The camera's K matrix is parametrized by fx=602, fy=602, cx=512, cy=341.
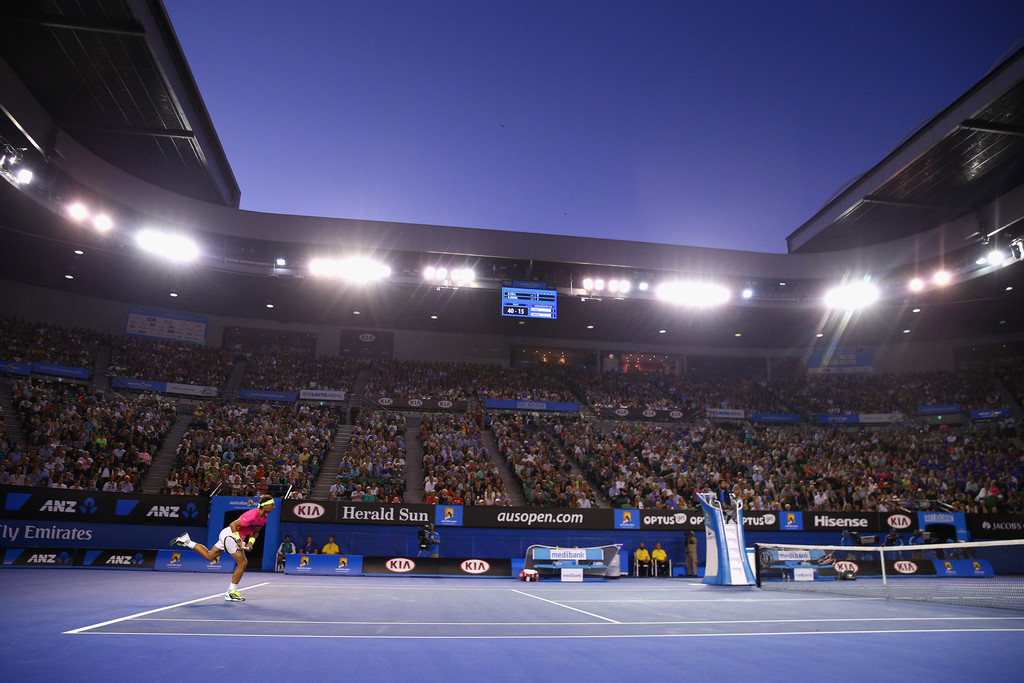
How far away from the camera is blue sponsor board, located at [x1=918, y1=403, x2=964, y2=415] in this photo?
3525 centimetres

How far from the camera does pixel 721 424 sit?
122ft

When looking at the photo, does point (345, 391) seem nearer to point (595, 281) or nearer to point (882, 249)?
point (595, 281)

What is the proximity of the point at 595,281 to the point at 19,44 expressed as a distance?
26358 millimetres

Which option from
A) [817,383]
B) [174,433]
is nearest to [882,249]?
[817,383]

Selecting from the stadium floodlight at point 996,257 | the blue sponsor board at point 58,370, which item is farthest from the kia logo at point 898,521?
the blue sponsor board at point 58,370

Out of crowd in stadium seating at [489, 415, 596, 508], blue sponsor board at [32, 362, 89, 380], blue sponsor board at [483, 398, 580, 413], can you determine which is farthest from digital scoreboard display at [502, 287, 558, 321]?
blue sponsor board at [32, 362, 89, 380]

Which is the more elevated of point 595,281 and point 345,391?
point 595,281

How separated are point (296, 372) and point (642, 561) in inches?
916

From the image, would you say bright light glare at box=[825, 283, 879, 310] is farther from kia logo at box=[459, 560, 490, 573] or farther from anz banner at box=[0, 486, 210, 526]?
anz banner at box=[0, 486, 210, 526]

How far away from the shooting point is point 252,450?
2453 cm

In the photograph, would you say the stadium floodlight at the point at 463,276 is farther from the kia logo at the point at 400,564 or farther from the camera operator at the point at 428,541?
the kia logo at the point at 400,564

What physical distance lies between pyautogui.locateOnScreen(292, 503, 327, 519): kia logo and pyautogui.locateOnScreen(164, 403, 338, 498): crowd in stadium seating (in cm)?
114

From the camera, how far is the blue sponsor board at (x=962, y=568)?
2152 centimetres

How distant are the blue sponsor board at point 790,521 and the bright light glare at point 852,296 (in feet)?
53.1
